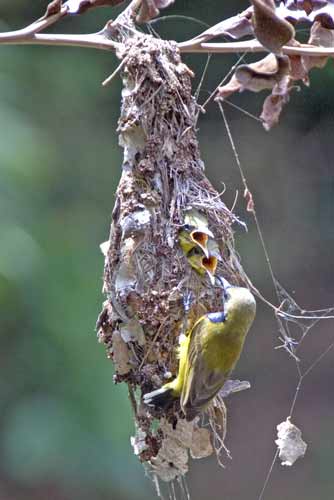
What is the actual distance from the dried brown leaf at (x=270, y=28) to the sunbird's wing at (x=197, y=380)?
2.04ft

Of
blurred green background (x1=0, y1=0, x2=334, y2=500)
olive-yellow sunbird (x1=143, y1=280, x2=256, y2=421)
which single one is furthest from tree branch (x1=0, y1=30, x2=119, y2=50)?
blurred green background (x1=0, y1=0, x2=334, y2=500)

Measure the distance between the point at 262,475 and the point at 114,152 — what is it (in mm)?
2017

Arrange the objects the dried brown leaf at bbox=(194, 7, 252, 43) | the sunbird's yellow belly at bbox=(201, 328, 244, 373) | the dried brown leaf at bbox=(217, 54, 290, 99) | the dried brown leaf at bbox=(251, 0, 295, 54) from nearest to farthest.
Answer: the dried brown leaf at bbox=(251, 0, 295, 54) → the dried brown leaf at bbox=(217, 54, 290, 99) → the sunbird's yellow belly at bbox=(201, 328, 244, 373) → the dried brown leaf at bbox=(194, 7, 252, 43)

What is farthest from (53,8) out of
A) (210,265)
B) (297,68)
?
(210,265)

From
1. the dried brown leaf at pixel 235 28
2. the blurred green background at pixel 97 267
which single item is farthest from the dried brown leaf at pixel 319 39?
the blurred green background at pixel 97 267

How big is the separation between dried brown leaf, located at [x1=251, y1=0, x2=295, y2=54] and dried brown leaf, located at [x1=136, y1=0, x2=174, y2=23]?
0.50 m

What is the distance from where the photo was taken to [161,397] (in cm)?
215

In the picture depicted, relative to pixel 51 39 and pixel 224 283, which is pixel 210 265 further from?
pixel 51 39

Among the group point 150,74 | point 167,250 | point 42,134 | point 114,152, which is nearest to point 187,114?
point 150,74

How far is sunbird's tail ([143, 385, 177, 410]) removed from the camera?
2.14 m

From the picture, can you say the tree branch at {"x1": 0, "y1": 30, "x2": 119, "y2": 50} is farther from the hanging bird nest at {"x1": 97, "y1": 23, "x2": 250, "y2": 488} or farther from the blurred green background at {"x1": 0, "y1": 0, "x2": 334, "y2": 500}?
the blurred green background at {"x1": 0, "y1": 0, "x2": 334, "y2": 500}

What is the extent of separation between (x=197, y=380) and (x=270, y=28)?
2.38 feet

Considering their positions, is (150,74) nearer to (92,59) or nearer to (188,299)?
(188,299)

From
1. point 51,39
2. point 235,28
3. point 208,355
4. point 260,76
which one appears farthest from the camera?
point 235,28
